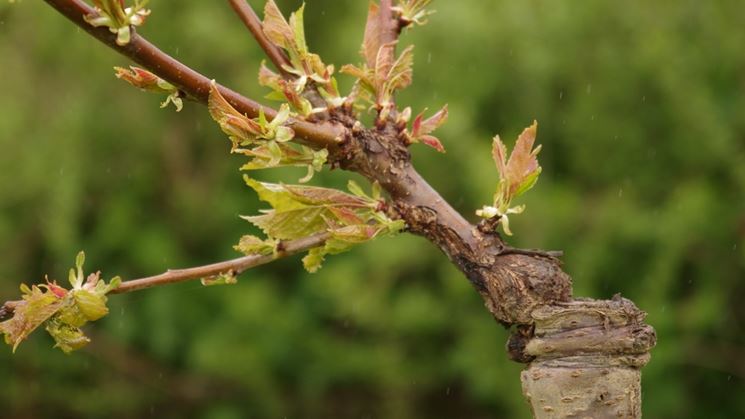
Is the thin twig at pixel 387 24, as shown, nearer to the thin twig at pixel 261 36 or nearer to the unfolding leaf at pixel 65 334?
the thin twig at pixel 261 36

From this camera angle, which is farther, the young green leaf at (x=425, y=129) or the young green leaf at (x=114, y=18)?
the young green leaf at (x=425, y=129)

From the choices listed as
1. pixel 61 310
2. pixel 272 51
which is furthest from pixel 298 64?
pixel 61 310

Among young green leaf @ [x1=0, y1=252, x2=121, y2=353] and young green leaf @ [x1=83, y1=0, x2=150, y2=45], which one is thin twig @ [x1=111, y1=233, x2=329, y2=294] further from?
young green leaf @ [x1=83, y1=0, x2=150, y2=45]

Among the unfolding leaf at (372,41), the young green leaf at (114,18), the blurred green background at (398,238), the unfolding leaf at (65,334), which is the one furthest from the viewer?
the blurred green background at (398,238)

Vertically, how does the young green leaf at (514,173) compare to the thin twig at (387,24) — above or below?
below

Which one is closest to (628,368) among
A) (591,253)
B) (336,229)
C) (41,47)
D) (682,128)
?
(336,229)

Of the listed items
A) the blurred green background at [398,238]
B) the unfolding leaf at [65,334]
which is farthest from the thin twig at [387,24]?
the blurred green background at [398,238]
